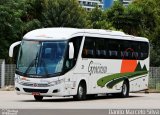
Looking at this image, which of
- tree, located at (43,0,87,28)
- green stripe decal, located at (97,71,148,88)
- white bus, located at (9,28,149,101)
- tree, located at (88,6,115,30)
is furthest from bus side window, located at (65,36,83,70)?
tree, located at (88,6,115,30)

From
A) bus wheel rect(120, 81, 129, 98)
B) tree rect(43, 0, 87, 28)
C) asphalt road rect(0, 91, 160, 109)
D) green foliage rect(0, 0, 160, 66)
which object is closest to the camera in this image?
asphalt road rect(0, 91, 160, 109)

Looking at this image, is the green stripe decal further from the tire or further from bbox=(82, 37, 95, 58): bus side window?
bbox=(82, 37, 95, 58): bus side window

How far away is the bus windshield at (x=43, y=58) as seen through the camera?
25.2 metres

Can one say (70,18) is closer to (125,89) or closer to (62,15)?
(62,15)

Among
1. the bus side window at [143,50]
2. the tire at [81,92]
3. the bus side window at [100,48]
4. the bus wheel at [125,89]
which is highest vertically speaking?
the bus side window at [100,48]

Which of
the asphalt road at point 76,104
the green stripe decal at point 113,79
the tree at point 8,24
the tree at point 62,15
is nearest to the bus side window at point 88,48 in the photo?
the green stripe decal at point 113,79

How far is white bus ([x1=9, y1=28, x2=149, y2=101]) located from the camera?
25188 millimetres

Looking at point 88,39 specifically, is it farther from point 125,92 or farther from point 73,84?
point 125,92

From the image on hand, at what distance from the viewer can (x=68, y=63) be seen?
25.7 m

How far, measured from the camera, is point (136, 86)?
3322 centimetres

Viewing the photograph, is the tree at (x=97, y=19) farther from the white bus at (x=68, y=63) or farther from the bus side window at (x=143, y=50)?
the white bus at (x=68, y=63)

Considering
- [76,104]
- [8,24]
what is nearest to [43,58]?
[76,104]

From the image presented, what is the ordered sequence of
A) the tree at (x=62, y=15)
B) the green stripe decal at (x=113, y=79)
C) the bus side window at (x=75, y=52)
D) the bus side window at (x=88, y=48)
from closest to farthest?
the bus side window at (x=75, y=52) < the bus side window at (x=88, y=48) < the green stripe decal at (x=113, y=79) < the tree at (x=62, y=15)

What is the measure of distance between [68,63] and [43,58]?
1.13 metres
